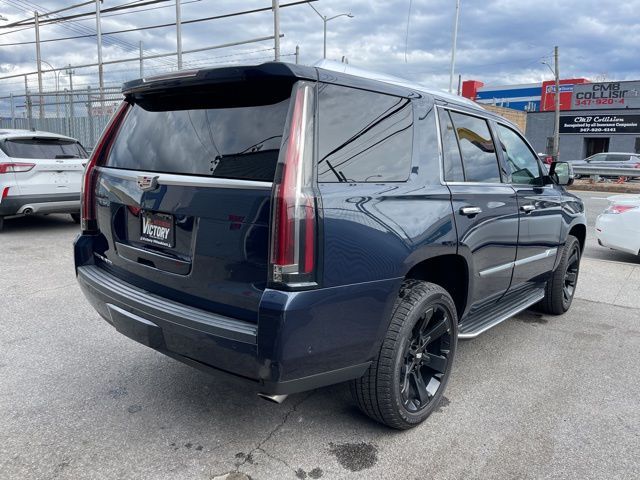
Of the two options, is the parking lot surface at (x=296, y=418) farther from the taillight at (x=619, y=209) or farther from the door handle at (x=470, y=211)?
the taillight at (x=619, y=209)

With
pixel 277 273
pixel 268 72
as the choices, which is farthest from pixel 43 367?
pixel 268 72

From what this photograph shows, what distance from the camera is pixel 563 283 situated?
5.00 metres

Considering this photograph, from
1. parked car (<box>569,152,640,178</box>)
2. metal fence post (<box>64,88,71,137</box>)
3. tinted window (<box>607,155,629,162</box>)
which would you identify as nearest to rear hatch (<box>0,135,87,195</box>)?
metal fence post (<box>64,88,71,137</box>)

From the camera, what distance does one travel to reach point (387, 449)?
110 inches

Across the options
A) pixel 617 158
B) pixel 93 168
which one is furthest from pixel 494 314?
pixel 617 158

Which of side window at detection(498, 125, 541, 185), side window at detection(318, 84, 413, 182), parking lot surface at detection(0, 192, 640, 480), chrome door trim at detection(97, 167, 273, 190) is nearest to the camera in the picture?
chrome door trim at detection(97, 167, 273, 190)

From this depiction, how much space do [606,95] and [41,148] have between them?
40.1m

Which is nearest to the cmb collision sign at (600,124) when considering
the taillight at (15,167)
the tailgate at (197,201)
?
the taillight at (15,167)

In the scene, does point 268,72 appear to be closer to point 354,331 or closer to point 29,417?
point 354,331

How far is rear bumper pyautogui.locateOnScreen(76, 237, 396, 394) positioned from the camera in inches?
87.5

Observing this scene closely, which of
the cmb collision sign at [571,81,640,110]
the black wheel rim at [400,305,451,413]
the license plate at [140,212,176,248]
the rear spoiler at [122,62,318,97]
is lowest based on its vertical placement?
the black wheel rim at [400,305,451,413]

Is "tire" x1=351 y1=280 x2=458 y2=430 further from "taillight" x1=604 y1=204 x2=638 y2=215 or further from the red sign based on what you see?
the red sign

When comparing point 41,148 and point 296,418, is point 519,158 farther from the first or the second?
point 41,148

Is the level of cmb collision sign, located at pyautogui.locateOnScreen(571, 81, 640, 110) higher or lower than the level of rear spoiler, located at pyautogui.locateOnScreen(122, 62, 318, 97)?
higher
